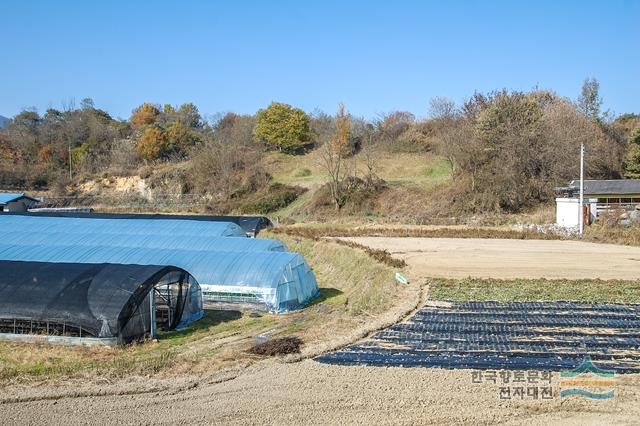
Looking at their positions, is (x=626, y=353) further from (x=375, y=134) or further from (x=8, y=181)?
(x=8, y=181)

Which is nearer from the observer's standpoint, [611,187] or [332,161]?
[611,187]

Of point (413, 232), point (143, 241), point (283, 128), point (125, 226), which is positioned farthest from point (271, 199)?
point (143, 241)

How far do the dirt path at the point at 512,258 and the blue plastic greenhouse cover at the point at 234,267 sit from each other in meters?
4.48

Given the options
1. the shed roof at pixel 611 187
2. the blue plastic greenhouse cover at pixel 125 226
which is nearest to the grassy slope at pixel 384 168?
the shed roof at pixel 611 187

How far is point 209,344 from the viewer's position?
550 inches

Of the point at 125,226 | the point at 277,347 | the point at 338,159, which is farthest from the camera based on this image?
the point at 338,159

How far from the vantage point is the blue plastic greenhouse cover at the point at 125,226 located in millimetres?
29359

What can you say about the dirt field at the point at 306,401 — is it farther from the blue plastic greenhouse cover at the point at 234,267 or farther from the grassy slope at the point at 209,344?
the blue plastic greenhouse cover at the point at 234,267

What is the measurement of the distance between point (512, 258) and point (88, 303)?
1651 centimetres

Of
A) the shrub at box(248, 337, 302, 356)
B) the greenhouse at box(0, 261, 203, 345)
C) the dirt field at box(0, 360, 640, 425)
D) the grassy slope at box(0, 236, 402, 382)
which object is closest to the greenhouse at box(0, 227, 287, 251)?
the grassy slope at box(0, 236, 402, 382)

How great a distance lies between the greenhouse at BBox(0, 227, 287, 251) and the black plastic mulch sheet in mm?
9187

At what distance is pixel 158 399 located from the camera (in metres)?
9.78

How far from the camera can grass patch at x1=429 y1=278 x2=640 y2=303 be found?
1706cm

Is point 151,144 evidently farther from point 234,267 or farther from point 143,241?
point 234,267
